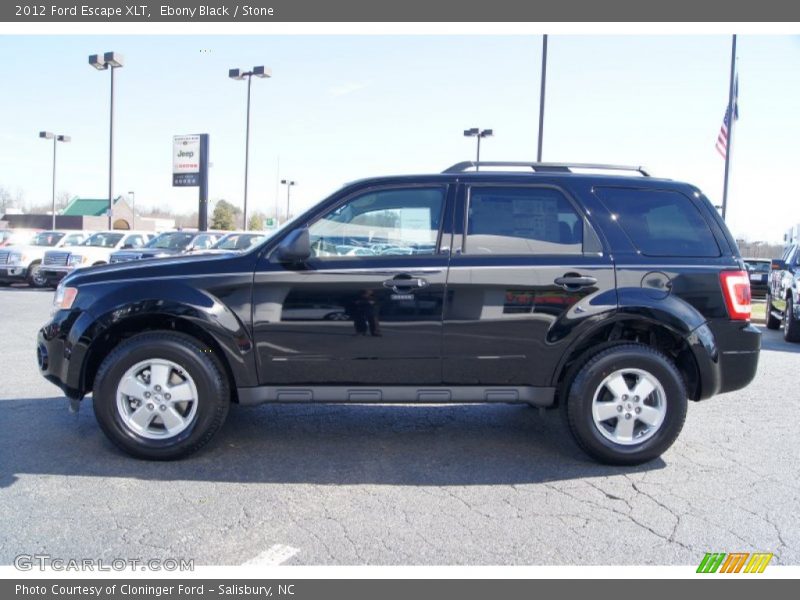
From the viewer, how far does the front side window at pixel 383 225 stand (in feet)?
15.4

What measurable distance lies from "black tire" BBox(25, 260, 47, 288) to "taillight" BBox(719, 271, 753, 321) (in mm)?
19272

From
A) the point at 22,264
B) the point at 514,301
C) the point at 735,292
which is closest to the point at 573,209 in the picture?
the point at 514,301

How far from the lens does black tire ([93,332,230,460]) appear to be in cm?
450

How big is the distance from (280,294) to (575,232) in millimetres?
2071

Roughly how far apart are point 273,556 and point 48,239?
22395 mm

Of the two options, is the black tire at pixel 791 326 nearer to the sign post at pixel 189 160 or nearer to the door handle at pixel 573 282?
the door handle at pixel 573 282

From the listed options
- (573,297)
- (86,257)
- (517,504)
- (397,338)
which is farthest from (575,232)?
(86,257)

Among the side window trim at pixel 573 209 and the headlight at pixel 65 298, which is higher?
the side window trim at pixel 573 209

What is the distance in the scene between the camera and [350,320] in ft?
15.0

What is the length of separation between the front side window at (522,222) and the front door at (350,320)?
0.36 metres

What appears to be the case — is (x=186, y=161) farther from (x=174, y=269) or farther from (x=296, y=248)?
(x=296, y=248)

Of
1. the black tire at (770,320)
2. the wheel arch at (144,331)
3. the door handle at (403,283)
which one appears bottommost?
the black tire at (770,320)

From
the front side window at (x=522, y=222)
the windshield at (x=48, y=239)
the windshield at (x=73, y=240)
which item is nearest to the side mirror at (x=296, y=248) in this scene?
the front side window at (x=522, y=222)

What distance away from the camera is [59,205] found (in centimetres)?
11556
